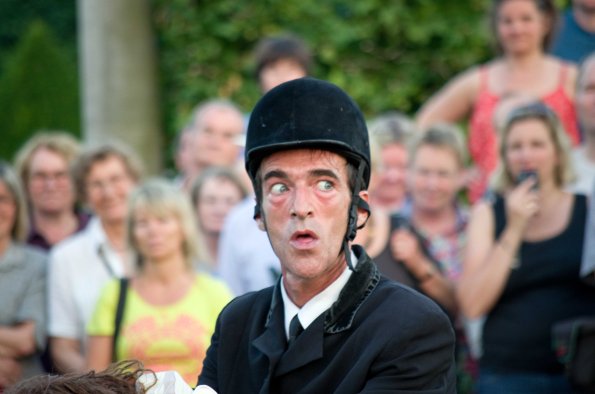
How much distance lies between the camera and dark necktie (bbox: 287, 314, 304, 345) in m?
3.63

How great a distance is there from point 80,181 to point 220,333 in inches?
161

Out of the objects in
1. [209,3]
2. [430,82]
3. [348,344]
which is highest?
[209,3]

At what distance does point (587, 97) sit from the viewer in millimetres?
6711

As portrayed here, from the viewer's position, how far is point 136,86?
12.1 m

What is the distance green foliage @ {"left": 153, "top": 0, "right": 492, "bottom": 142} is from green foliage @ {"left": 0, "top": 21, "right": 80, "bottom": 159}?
2.00 metres

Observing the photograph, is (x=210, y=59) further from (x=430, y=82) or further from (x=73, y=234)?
(x=73, y=234)

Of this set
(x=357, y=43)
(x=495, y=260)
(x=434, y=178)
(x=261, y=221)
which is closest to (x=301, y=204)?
(x=261, y=221)

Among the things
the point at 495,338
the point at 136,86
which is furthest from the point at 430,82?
the point at 495,338

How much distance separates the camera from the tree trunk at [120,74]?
1180cm

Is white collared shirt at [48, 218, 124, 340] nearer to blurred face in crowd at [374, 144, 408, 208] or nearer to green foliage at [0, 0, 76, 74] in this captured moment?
blurred face in crowd at [374, 144, 408, 208]

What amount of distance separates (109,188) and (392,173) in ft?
5.58

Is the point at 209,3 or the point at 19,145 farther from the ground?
the point at 209,3

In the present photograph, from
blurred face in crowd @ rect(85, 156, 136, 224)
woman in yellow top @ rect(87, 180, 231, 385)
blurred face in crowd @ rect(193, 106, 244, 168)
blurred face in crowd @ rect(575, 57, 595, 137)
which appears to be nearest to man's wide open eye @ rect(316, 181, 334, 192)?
woman in yellow top @ rect(87, 180, 231, 385)

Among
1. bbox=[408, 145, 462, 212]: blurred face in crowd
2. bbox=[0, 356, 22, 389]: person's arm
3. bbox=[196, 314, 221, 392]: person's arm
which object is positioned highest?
bbox=[408, 145, 462, 212]: blurred face in crowd
